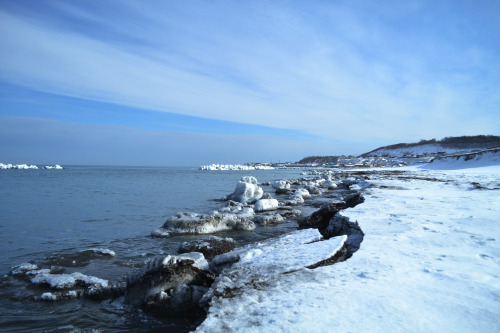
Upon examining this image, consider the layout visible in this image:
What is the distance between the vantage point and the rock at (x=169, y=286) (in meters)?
4.10

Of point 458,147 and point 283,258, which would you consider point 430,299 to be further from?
point 458,147

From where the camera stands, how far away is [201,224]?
931 cm

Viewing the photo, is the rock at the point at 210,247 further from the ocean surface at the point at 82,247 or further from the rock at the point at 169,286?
the rock at the point at 169,286

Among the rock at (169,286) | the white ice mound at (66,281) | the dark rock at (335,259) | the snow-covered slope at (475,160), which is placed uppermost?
the snow-covered slope at (475,160)

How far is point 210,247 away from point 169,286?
244 cm

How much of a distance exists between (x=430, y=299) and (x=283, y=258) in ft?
6.64

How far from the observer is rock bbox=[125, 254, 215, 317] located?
13.4 feet

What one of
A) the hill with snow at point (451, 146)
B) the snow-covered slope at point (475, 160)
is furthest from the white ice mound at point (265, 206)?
the hill with snow at point (451, 146)

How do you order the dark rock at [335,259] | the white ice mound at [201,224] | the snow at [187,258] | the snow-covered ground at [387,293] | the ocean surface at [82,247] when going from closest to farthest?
the snow-covered ground at [387,293], the ocean surface at [82,247], the dark rock at [335,259], the snow at [187,258], the white ice mound at [201,224]

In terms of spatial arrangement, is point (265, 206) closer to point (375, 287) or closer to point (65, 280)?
point (65, 280)

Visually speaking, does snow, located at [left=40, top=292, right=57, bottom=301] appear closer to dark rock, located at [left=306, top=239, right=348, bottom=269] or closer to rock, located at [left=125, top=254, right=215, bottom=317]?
rock, located at [left=125, top=254, right=215, bottom=317]

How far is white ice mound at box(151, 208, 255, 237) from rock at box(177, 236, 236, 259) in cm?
A: 196

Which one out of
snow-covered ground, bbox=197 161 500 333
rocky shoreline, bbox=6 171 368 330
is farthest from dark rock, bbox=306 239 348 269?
snow-covered ground, bbox=197 161 500 333

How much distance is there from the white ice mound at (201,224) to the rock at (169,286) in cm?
426
